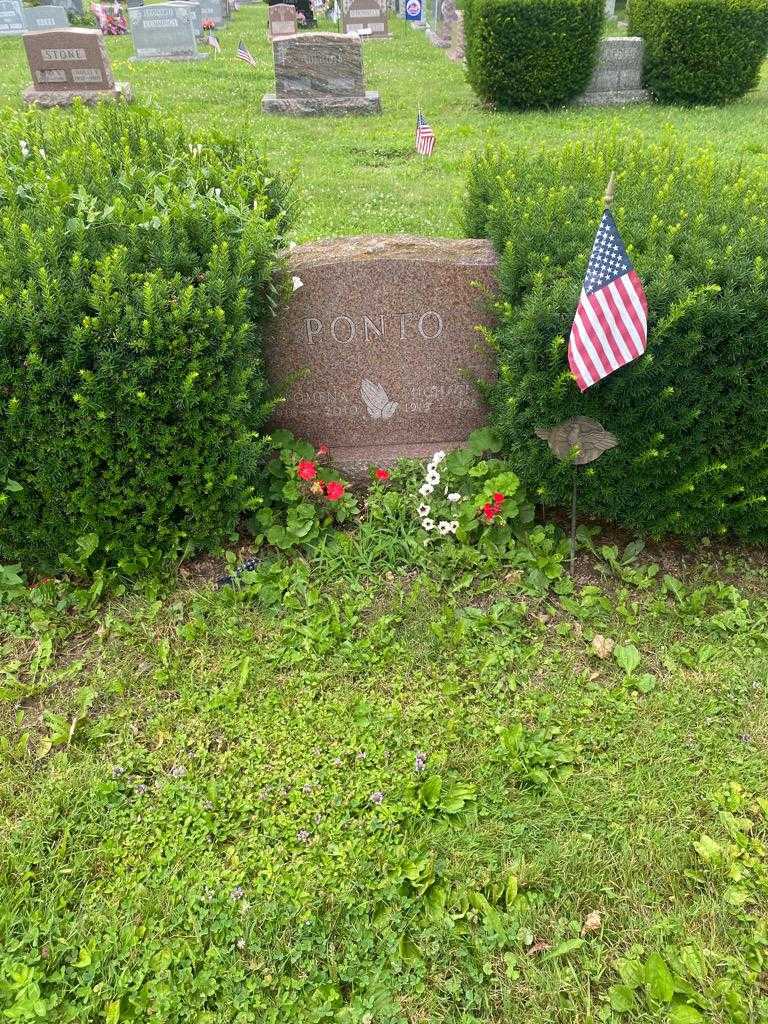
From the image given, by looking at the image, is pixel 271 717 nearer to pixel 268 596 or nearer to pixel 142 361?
pixel 268 596

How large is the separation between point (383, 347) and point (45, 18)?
20.0m

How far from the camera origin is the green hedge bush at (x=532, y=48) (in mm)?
11102

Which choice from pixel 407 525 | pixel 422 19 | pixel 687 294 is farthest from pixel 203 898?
pixel 422 19

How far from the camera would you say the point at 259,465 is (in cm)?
394

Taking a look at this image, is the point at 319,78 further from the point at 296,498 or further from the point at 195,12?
the point at 296,498

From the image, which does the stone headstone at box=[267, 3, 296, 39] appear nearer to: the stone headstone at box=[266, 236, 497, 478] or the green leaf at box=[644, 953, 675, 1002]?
the stone headstone at box=[266, 236, 497, 478]

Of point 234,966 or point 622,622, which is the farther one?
point 622,622

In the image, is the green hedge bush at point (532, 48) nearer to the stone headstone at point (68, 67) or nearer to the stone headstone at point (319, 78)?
the stone headstone at point (319, 78)

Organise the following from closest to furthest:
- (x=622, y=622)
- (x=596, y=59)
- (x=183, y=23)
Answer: (x=622, y=622), (x=596, y=59), (x=183, y=23)

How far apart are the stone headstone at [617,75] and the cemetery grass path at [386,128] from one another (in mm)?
402

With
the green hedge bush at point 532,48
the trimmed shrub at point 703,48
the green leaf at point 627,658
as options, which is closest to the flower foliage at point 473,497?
the green leaf at point 627,658

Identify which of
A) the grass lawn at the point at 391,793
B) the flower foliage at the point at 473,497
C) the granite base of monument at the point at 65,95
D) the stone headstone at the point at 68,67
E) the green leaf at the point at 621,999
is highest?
the stone headstone at the point at 68,67

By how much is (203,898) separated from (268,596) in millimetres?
1373

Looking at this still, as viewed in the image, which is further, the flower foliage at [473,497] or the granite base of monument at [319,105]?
the granite base of monument at [319,105]
